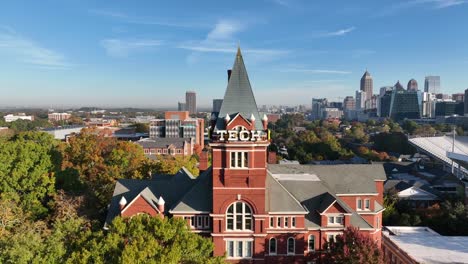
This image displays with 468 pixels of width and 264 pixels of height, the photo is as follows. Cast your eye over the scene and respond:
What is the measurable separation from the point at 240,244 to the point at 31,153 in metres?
29.1

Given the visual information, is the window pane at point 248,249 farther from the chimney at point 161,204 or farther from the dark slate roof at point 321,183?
the chimney at point 161,204

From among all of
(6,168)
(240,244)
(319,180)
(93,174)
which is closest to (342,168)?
(319,180)

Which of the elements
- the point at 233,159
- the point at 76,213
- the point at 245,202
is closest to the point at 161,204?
the point at 245,202

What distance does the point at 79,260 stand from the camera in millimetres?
22062

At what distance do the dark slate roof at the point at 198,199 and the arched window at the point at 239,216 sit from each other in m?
1.86

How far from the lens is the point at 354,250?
2727cm

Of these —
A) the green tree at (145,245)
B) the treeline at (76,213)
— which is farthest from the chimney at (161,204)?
the green tree at (145,245)

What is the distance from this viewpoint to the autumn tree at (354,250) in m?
26.3

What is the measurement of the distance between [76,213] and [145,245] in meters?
18.7

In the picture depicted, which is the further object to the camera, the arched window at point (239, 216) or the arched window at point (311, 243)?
the arched window at point (311, 243)

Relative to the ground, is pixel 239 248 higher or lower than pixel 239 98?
lower

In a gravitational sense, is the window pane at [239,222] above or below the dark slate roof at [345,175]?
below

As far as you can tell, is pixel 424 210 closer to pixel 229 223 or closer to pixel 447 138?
pixel 229 223

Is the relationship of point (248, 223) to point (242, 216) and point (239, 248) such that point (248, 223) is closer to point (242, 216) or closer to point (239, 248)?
point (242, 216)
